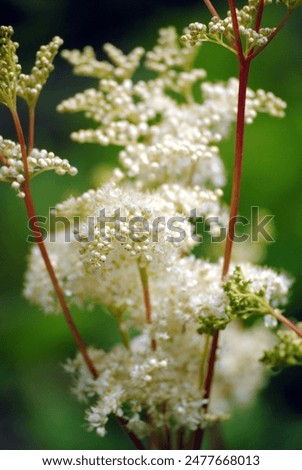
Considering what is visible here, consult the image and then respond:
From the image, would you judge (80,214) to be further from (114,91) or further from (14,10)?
(14,10)

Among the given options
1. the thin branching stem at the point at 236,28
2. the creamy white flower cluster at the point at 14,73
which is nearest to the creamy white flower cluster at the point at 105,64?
the creamy white flower cluster at the point at 14,73

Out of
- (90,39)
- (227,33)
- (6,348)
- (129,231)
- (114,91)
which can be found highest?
(90,39)

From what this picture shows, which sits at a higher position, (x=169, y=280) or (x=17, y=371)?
(x=17, y=371)

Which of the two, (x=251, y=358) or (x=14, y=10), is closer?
(x=251, y=358)

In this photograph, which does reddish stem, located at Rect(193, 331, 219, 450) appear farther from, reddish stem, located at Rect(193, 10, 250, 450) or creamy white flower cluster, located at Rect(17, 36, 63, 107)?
creamy white flower cluster, located at Rect(17, 36, 63, 107)

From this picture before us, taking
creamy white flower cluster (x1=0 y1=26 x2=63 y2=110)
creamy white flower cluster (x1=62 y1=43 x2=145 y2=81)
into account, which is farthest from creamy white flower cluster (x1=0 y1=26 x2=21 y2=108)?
creamy white flower cluster (x1=62 y1=43 x2=145 y2=81)

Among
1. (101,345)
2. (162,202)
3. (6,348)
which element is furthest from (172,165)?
(6,348)

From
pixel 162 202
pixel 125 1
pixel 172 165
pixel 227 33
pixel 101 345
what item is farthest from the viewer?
pixel 125 1

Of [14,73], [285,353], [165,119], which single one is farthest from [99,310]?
[14,73]
